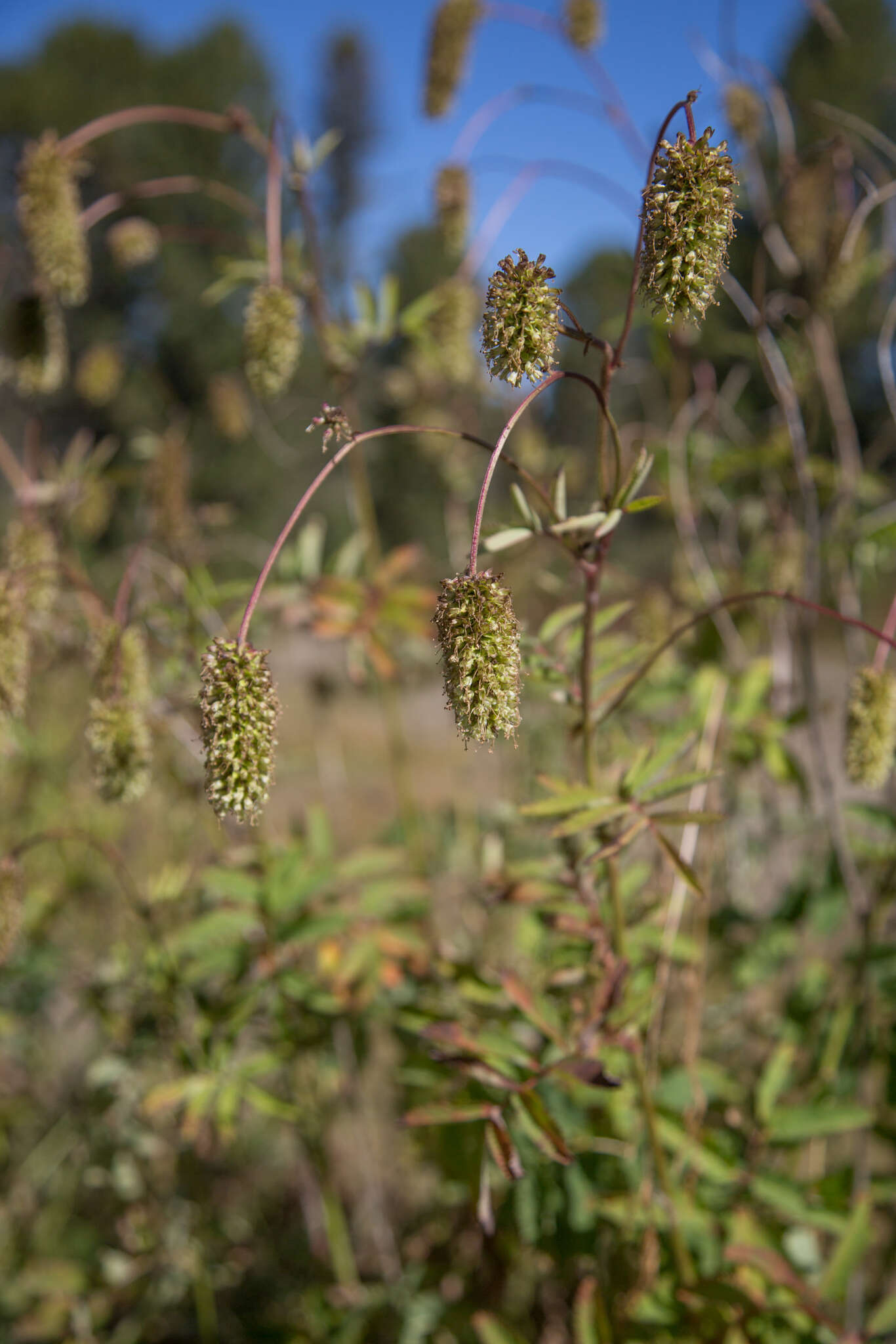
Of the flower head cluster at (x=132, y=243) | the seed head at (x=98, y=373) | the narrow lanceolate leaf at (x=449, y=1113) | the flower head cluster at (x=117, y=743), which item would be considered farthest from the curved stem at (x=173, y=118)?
the narrow lanceolate leaf at (x=449, y=1113)

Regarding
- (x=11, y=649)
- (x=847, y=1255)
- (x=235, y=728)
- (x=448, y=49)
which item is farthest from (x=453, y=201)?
(x=847, y=1255)

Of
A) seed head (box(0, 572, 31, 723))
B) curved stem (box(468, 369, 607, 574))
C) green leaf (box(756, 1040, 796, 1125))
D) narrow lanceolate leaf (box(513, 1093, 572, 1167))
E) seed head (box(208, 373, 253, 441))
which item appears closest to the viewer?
curved stem (box(468, 369, 607, 574))

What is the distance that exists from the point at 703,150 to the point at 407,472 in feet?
35.9

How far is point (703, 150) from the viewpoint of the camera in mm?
669

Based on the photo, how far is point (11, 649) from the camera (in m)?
1.00

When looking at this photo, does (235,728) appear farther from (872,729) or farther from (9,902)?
(872,729)

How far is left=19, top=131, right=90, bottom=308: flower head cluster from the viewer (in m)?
1.24

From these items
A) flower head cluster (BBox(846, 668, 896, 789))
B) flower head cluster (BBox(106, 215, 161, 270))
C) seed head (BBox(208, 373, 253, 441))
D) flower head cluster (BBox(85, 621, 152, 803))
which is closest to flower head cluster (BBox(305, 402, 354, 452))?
flower head cluster (BBox(85, 621, 152, 803))

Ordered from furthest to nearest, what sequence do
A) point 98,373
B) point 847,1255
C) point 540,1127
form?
point 98,373
point 847,1255
point 540,1127

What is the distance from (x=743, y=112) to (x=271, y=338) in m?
0.99

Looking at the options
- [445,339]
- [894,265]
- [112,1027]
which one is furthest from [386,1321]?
[894,265]

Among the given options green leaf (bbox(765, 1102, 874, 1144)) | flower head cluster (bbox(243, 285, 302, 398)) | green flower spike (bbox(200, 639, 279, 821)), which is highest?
flower head cluster (bbox(243, 285, 302, 398))

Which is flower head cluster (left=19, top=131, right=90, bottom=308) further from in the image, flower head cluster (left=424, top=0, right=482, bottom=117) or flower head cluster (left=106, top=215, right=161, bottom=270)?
flower head cluster (left=424, top=0, right=482, bottom=117)

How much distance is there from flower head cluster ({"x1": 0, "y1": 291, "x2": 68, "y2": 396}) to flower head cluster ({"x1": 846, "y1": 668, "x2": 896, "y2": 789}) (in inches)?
46.0
